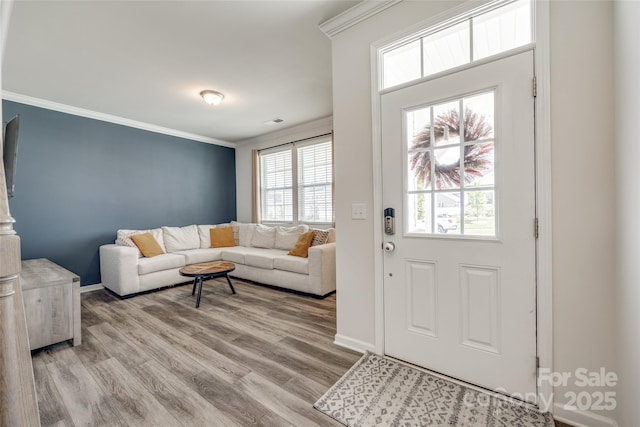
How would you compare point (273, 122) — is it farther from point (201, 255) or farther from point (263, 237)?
point (201, 255)

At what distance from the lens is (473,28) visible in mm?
1728

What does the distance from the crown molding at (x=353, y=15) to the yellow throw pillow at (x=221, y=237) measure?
3.85m

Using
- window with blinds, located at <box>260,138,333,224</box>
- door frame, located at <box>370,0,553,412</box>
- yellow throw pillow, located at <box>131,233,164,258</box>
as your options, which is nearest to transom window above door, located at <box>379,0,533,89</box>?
door frame, located at <box>370,0,553,412</box>

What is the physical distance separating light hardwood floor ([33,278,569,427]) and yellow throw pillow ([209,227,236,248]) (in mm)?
1871

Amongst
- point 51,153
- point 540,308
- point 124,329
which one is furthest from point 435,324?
point 51,153

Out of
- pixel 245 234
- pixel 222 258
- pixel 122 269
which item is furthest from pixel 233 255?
pixel 122 269

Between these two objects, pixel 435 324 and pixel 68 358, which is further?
pixel 68 358

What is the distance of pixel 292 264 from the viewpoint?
12.1 feet

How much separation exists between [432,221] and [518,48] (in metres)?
1.10

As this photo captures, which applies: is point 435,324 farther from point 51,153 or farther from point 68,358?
point 51,153

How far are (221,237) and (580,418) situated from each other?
486 centimetres

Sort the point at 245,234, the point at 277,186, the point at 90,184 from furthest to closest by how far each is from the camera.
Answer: the point at 277,186 → the point at 245,234 → the point at 90,184

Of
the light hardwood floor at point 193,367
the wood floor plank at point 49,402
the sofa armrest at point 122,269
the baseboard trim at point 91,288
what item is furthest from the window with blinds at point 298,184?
the wood floor plank at point 49,402

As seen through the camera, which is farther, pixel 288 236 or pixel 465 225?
pixel 288 236
